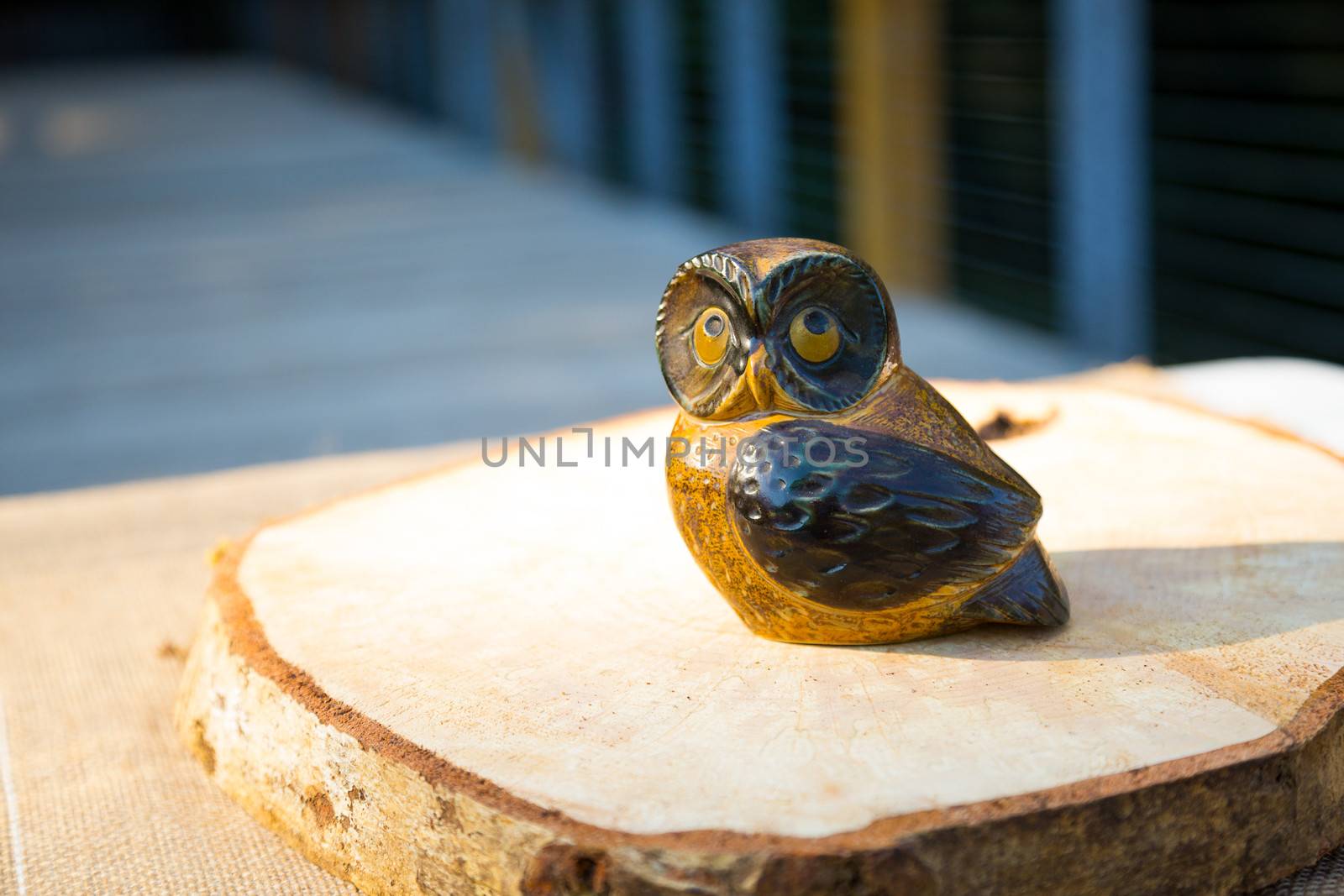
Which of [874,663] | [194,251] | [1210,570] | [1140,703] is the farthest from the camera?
[194,251]

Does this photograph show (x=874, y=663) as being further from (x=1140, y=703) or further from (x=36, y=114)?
(x=36, y=114)

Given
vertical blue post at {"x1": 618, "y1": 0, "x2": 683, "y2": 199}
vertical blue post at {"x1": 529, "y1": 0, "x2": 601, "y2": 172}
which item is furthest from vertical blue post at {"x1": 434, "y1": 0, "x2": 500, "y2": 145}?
vertical blue post at {"x1": 618, "y1": 0, "x2": 683, "y2": 199}

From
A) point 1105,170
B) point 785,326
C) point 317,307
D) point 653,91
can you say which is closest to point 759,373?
point 785,326

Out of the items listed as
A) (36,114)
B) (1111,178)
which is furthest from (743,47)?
(36,114)

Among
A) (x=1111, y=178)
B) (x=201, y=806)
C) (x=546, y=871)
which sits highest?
(x=1111, y=178)

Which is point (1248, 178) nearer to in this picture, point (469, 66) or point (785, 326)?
point (785, 326)

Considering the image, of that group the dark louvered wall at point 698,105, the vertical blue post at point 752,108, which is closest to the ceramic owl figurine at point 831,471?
the vertical blue post at point 752,108

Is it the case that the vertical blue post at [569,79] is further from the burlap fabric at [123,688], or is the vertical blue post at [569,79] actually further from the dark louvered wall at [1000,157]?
the burlap fabric at [123,688]
